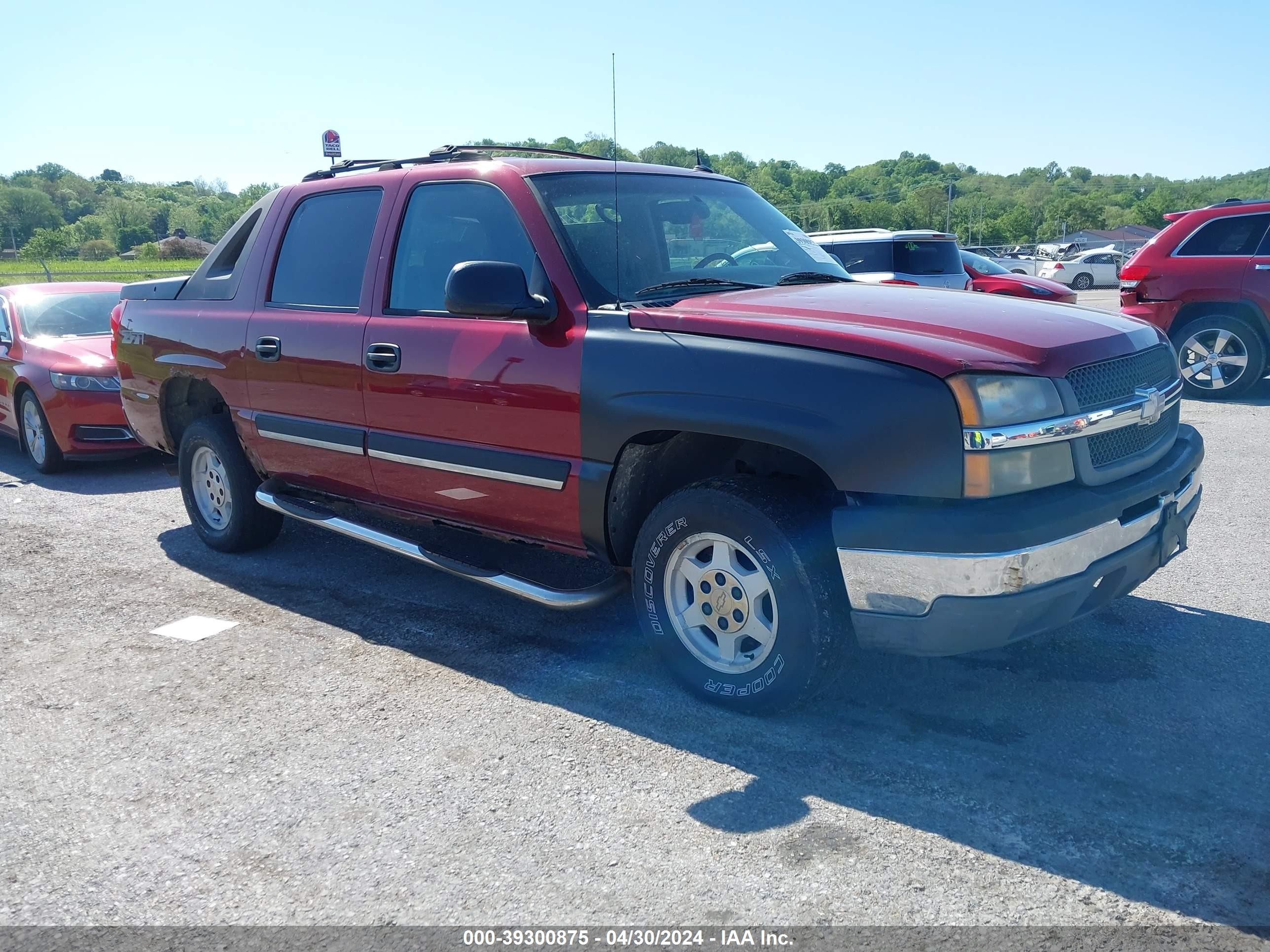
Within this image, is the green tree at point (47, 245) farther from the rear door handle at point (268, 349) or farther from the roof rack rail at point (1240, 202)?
the rear door handle at point (268, 349)

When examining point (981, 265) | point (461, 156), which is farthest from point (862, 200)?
point (461, 156)

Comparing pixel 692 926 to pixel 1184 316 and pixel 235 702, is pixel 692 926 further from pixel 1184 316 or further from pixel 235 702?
pixel 1184 316

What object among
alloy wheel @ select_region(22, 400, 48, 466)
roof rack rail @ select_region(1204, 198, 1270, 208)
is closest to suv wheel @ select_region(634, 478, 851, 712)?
alloy wheel @ select_region(22, 400, 48, 466)

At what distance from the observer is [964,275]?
12.6 m

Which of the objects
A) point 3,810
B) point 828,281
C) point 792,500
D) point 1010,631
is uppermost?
point 828,281

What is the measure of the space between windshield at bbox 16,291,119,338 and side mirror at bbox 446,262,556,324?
6.77 meters

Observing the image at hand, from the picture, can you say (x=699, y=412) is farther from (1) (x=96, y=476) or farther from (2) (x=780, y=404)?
(1) (x=96, y=476)

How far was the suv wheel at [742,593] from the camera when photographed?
3285mm

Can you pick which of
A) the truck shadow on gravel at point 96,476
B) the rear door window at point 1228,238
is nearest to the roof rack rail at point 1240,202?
the rear door window at point 1228,238

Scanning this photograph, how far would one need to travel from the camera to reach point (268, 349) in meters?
4.98

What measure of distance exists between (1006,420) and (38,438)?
26.3 ft

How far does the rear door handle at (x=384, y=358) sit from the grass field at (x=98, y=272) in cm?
345

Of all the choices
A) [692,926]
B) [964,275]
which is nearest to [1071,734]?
[692,926]

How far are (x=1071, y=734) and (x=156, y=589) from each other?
169 inches
